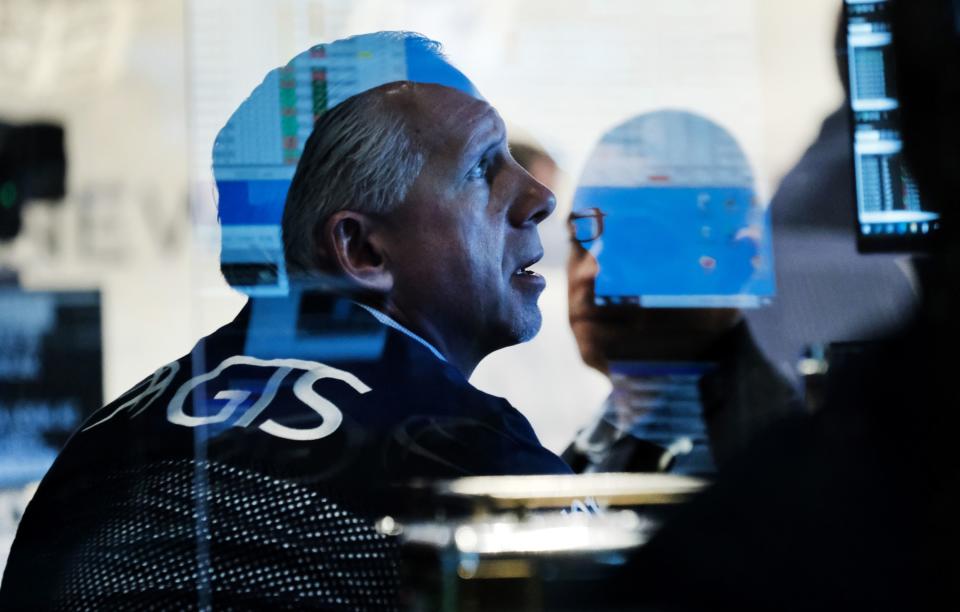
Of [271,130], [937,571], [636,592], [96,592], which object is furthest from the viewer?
[271,130]

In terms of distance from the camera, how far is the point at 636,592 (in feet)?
4.54

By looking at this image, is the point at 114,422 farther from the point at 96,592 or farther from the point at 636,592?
the point at 636,592

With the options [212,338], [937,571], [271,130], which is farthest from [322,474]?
[937,571]

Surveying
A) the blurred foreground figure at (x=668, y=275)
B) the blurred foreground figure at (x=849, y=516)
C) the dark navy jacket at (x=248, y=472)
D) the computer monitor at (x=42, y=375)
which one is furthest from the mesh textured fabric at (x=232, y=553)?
the blurred foreground figure at (x=668, y=275)

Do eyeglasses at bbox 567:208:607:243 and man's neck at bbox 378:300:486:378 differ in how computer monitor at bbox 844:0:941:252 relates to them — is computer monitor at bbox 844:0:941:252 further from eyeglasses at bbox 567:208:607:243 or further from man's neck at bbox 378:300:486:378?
man's neck at bbox 378:300:486:378

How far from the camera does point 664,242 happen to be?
6.20 feet

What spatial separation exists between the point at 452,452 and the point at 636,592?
0.30 meters

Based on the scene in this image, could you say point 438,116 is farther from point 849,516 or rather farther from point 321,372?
point 849,516

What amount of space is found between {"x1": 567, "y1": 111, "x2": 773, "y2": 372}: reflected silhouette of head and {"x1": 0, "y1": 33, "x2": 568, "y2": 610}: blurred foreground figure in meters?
0.09

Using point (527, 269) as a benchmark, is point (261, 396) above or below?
below

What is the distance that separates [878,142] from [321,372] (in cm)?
76

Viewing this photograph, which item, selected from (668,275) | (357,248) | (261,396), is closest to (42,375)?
(261,396)

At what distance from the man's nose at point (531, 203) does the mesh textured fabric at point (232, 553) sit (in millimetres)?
536

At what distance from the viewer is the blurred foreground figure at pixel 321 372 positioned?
153cm
